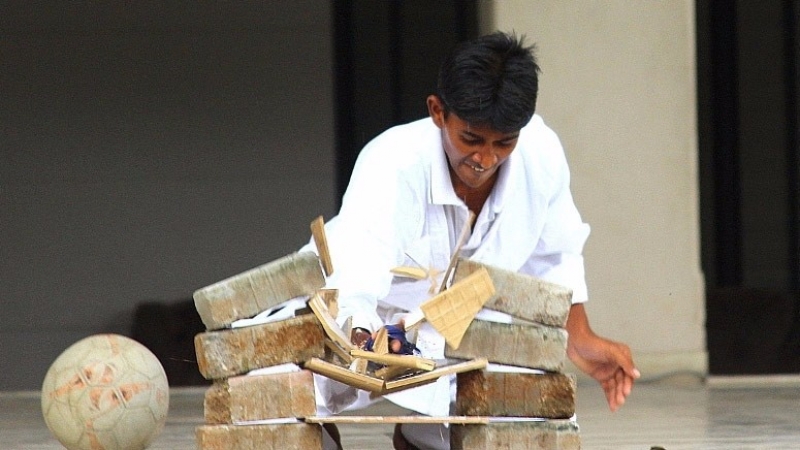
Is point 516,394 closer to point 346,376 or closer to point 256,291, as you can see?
point 346,376

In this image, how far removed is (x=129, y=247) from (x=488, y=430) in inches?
207

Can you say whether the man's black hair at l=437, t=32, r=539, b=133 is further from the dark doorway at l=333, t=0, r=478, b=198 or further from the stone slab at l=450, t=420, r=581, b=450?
the dark doorway at l=333, t=0, r=478, b=198

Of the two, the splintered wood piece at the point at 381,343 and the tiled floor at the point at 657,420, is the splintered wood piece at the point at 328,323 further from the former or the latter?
the tiled floor at the point at 657,420

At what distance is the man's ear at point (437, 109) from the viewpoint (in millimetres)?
3811

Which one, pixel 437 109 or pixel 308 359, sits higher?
pixel 437 109

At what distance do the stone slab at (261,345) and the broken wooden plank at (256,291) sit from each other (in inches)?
1.9

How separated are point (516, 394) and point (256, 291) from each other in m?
0.67

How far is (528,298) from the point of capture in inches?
130

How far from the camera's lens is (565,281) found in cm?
420

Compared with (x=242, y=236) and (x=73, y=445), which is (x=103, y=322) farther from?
(x=73, y=445)

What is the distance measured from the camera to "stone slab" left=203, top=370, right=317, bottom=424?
319cm

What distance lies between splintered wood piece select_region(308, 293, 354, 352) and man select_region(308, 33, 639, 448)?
0.22 m

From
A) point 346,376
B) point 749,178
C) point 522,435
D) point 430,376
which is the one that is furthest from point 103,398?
point 749,178

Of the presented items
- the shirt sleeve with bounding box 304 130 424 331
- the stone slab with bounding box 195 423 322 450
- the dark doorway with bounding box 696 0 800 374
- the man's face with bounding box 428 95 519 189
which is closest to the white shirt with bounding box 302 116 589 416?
the shirt sleeve with bounding box 304 130 424 331
